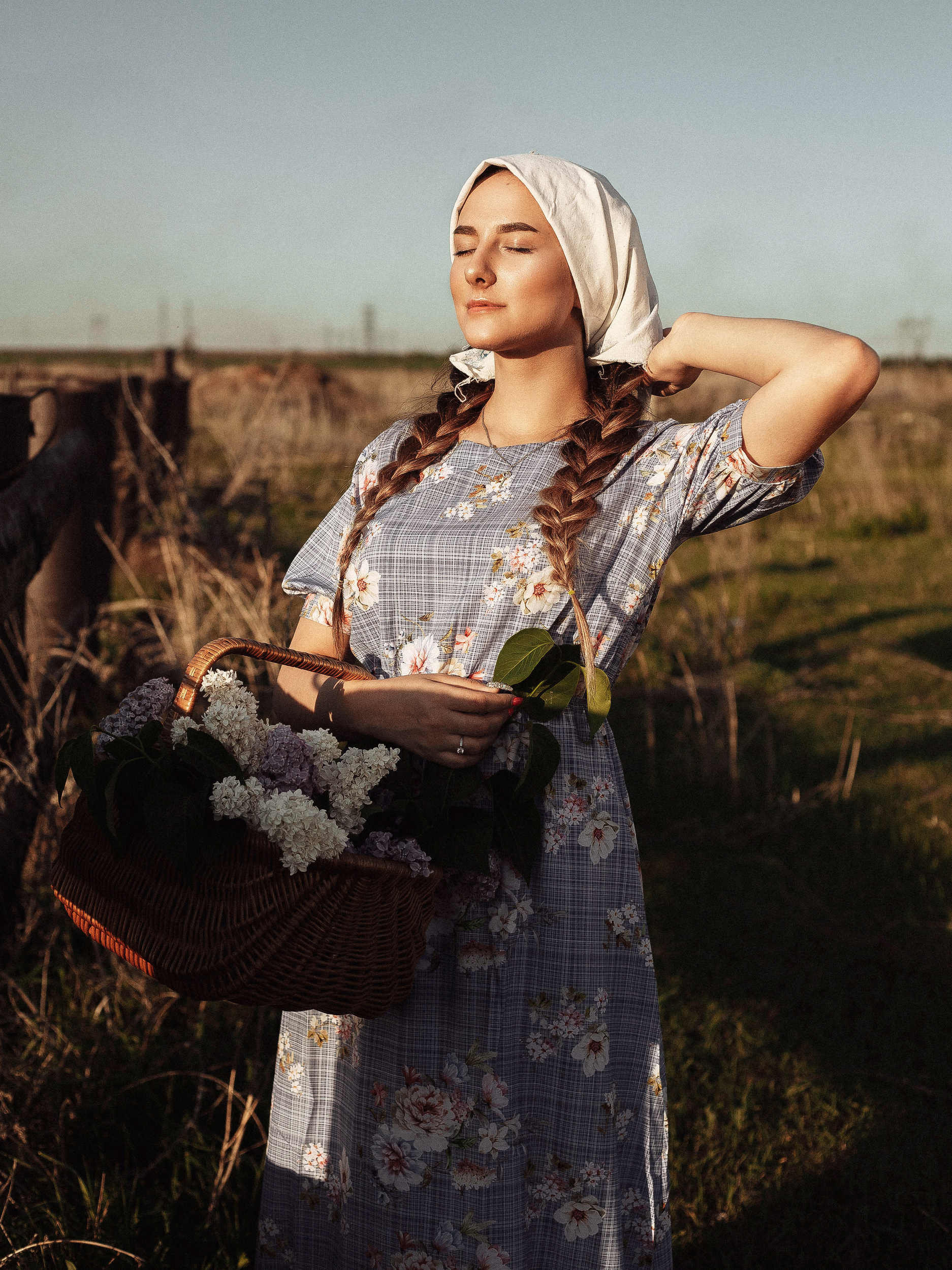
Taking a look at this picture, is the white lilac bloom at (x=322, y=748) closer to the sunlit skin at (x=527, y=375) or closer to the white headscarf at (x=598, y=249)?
the sunlit skin at (x=527, y=375)

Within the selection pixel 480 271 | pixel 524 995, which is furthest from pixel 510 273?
pixel 524 995

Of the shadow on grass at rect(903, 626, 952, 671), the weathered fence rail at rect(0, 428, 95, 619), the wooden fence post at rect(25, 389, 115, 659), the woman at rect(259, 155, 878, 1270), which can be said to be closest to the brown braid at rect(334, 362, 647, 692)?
the woman at rect(259, 155, 878, 1270)

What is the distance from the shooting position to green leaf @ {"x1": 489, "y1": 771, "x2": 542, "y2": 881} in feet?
5.17

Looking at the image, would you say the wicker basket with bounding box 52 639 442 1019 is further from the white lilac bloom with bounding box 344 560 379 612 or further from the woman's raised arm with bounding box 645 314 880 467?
the woman's raised arm with bounding box 645 314 880 467

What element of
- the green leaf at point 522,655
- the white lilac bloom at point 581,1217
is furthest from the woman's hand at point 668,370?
the white lilac bloom at point 581,1217

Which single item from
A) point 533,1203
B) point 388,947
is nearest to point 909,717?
point 533,1203

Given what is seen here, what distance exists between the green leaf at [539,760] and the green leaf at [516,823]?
53mm

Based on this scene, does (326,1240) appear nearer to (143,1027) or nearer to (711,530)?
(143,1027)

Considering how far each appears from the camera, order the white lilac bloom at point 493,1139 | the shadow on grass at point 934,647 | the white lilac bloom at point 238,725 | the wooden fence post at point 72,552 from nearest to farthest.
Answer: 1. the white lilac bloom at point 238,725
2. the white lilac bloom at point 493,1139
3. the wooden fence post at point 72,552
4. the shadow on grass at point 934,647

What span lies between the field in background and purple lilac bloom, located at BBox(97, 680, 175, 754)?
928mm

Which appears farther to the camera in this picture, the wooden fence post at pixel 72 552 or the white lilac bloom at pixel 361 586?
the wooden fence post at pixel 72 552

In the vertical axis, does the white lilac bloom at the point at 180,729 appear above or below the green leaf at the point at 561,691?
below

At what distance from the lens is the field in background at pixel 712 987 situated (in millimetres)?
2207

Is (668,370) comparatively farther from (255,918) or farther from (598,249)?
(255,918)
